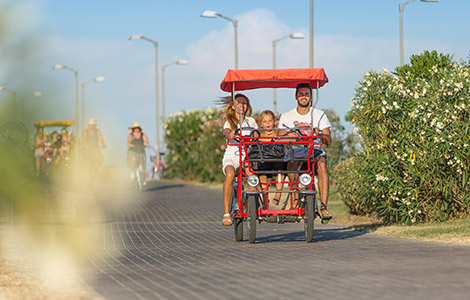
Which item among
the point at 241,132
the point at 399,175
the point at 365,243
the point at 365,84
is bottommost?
the point at 365,243

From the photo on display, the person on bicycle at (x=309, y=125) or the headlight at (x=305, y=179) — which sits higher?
the person on bicycle at (x=309, y=125)

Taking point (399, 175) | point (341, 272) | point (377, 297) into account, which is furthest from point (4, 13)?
point (399, 175)

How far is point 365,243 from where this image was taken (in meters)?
9.01

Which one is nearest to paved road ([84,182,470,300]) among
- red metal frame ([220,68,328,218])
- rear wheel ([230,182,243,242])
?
rear wheel ([230,182,243,242])

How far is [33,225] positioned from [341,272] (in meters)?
4.45

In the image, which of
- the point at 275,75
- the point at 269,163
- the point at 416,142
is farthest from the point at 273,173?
the point at 416,142

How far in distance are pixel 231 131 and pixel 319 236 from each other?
84.7 inches

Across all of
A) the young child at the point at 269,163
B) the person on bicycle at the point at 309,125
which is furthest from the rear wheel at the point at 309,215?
the young child at the point at 269,163

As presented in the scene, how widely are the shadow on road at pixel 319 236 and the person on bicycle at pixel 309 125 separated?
739 millimetres

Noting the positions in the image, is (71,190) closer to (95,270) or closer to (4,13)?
(4,13)

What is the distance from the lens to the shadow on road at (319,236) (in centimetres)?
992

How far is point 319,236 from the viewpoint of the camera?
1044cm

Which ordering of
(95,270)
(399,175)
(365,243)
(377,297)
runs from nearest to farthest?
(377,297)
(95,270)
(365,243)
(399,175)

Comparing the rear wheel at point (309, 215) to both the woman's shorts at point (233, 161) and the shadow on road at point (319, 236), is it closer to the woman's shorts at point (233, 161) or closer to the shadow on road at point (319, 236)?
the shadow on road at point (319, 236)
